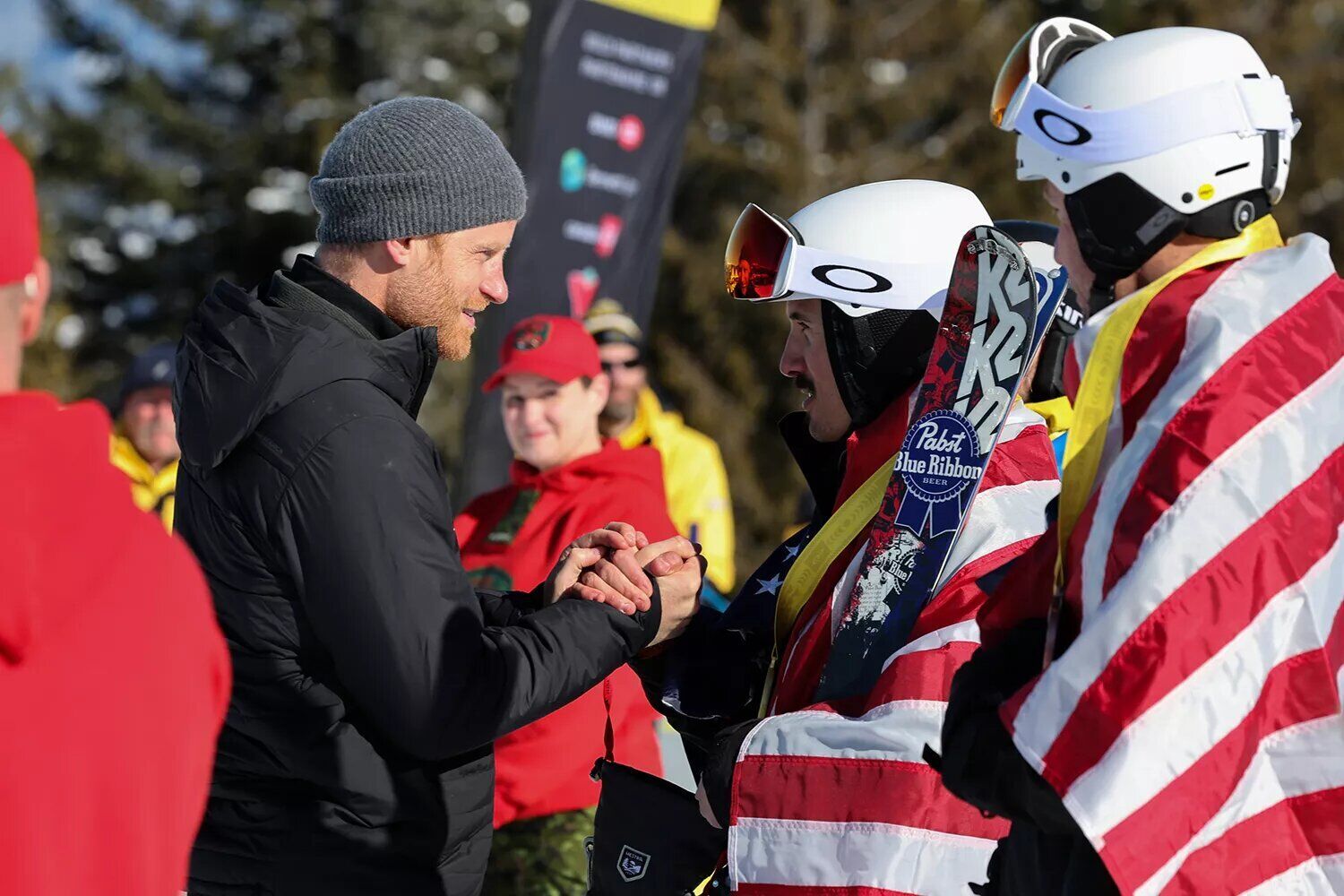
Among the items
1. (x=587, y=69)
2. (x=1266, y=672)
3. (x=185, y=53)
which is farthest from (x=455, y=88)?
(x=1266, y=672)

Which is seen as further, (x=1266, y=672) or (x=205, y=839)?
(x=205, y=839)

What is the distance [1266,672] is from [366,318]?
155 cm

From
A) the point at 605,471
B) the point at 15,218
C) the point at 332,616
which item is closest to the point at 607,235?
the point at 605,471

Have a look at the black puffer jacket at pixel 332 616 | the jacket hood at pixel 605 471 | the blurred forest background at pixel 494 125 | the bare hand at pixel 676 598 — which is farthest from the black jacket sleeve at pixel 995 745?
the blurred forest background at pixel 494 125

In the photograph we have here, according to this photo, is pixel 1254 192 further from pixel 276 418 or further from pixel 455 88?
pixel 455 88

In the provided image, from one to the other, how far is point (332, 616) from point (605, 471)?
244cm

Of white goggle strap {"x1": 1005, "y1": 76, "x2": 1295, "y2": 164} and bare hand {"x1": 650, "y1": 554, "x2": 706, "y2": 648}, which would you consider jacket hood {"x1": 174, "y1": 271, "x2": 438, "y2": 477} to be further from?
white goggle strap {"x1": 1005, "y1": 76, "x2": 1295, "y2": 164}

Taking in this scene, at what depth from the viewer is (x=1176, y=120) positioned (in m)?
2.17

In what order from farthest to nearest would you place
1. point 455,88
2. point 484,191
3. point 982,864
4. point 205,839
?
point 455,88, point 484,191, point 205,839, point 982,864

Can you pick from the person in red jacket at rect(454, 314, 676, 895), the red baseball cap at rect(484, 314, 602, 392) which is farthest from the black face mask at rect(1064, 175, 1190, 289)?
the red baseball cap at rect(484, 314, 602, 392)

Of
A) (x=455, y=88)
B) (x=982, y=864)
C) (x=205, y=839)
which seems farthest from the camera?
(x=455, y=88)

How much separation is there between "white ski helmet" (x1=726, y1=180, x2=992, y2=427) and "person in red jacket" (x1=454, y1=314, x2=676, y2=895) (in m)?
1.51

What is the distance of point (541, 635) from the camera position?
2.65 m

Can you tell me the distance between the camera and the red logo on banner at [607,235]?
323 inches
